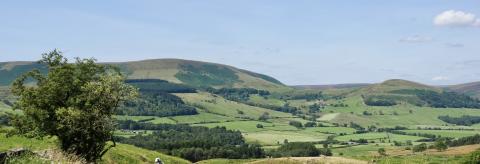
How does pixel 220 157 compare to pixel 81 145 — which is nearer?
pixel 81 145

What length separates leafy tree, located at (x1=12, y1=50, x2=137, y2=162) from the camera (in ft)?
127

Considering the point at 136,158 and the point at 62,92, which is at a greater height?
the point at 62,92

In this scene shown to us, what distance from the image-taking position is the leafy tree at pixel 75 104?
3875 cm

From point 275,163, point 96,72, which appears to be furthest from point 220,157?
point 96,72

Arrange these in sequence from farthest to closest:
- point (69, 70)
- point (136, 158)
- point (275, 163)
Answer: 1. point (275, 163)
2. point (136, 158)
3. point (69, 70)

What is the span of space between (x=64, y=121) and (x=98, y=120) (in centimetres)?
261

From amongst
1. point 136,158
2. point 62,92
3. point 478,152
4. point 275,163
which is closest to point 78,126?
point 62,92

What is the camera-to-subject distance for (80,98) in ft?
130

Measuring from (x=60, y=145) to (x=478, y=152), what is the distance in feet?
296

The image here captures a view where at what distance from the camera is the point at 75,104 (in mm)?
39250

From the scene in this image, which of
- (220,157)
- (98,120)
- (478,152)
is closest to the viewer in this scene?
(98,120)

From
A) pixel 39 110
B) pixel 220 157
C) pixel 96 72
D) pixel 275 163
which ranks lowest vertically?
pixel 220 157

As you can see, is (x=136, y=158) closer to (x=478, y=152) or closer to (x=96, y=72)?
(x=96, y=72)

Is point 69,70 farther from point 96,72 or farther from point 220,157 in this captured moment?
point 220,157
